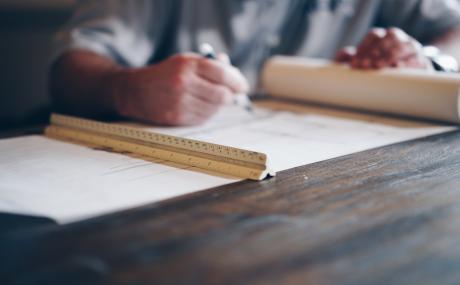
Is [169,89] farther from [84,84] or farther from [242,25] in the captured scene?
[242,25]

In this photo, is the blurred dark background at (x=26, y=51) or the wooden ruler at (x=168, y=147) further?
the blurred dark background at (x=26, y=51)

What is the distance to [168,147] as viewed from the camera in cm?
92

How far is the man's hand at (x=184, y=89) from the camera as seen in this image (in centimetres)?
116

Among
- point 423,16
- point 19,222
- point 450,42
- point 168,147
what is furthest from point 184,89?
point 423,16

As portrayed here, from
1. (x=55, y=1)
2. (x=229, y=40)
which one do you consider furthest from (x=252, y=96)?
(x=55, y=1)

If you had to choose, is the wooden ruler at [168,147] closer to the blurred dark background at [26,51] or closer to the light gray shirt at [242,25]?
the light gray shirt at [242,25]

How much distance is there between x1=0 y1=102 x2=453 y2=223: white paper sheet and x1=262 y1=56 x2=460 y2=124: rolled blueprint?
0.05 metres

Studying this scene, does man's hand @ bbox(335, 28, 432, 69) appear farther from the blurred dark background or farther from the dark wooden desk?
the blurred dark background

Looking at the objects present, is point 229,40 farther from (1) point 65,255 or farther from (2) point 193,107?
(1) point 65,255

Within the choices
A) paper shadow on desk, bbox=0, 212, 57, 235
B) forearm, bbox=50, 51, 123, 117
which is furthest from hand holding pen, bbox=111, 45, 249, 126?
paper shadow on desk, bbox=0, 212, 57, 235

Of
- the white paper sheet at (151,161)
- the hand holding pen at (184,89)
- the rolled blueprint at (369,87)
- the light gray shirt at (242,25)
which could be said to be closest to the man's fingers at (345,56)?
the rolled blueprint at (369,87)

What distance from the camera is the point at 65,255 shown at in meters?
0.53

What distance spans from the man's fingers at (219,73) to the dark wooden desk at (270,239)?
413 mm

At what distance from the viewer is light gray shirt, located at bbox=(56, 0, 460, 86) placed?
1479 millimetres
